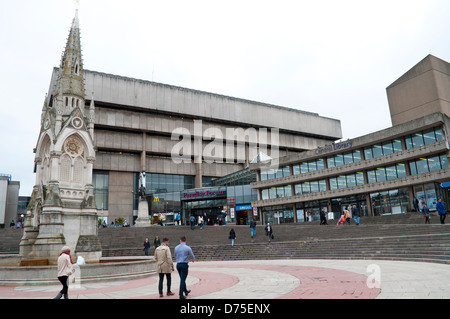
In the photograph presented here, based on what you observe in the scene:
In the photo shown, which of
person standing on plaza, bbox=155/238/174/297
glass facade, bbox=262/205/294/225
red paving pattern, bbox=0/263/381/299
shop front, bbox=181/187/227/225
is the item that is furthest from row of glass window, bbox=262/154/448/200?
person standing on plaza, bbox=155/238/174/297

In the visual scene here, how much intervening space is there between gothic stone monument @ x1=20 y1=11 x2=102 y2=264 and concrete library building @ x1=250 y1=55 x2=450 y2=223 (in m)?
31.2

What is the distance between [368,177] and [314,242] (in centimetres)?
→ 2298

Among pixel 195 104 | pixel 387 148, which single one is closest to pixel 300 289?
pixel 387 148

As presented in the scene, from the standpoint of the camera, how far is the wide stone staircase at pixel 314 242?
16750 millimetres

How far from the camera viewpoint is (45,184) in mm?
16250

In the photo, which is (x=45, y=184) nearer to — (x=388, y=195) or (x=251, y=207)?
(x=388, y=195)

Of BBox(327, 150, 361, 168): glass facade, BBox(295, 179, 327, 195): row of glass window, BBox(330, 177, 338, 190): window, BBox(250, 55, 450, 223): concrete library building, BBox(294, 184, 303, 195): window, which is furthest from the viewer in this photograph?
BBox(294, 184, 303, 195): window

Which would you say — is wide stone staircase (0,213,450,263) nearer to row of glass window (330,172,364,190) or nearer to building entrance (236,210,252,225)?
row of glass window (330,172,364,190)

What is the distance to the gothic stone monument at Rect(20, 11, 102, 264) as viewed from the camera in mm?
14820


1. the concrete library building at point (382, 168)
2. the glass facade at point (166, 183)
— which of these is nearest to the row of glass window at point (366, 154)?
the concrete library building at point (382, 168)

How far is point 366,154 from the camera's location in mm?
41875

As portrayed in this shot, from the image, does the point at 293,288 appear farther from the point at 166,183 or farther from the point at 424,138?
the point at 166,183
